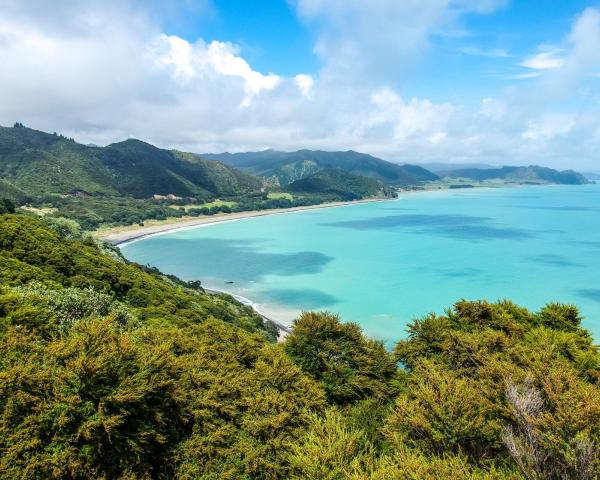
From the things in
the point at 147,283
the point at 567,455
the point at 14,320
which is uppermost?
the point at 14,320

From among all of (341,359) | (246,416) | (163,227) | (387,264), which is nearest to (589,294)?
(387,264)

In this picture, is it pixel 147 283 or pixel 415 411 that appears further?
pixel 147 283

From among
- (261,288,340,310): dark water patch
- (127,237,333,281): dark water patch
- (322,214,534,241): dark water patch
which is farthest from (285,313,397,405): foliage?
(322,214,534,241): dark water patch

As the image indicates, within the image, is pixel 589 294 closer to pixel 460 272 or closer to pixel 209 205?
pixel 460 272

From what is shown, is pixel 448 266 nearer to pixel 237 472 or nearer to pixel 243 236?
pixel 243 236

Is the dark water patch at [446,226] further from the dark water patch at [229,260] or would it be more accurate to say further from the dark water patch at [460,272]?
the dark water patch at [229,260]

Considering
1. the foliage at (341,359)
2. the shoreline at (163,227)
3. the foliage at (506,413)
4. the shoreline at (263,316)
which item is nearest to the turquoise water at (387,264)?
the shoreline at (263,316)

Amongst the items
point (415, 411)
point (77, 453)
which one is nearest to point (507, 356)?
point (415, 411)
